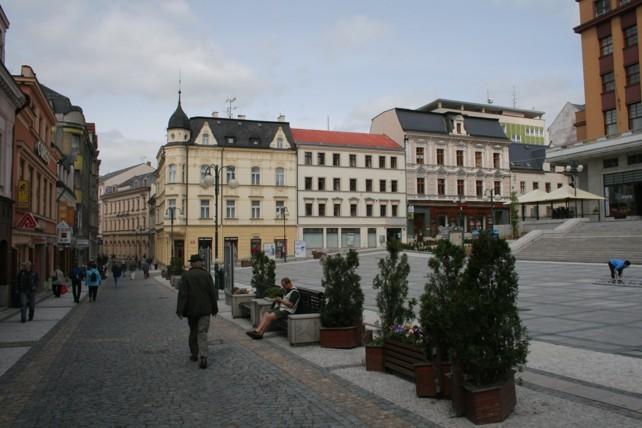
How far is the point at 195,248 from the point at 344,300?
47.7 m

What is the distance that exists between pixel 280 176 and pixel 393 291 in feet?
169

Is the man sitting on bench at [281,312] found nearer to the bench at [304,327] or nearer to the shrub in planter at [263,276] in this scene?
the bench at [304,327]

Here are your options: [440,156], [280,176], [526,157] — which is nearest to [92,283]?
[280,176]

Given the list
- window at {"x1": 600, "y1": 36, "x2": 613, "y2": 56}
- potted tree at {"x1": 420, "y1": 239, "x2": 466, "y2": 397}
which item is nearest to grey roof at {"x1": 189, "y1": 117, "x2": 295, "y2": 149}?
window at {"x1": 600, "y1": 36, "x2": 613, "y2": 56}

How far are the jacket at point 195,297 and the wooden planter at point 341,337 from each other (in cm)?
214

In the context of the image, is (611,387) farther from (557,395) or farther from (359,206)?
(359,206)

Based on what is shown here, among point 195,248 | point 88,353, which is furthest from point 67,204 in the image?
point 88,353

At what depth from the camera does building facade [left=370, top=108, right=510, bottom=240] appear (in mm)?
63438

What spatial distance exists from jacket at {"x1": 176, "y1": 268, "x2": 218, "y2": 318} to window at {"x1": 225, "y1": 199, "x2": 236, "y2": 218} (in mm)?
48638

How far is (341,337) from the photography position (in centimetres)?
970

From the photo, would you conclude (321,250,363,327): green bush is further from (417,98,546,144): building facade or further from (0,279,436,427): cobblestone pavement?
(417,98,546,144): building facade

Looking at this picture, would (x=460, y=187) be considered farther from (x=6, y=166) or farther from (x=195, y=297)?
(x=195, y=297)

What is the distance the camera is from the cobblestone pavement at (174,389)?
5.96 meters

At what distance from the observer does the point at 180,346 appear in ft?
34.4
